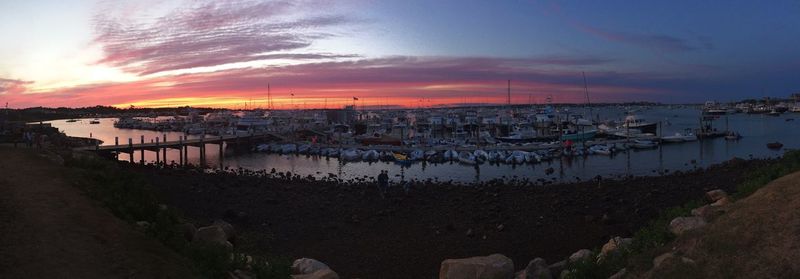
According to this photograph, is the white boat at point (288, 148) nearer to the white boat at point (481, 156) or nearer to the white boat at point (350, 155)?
the white boat at point (350, 155)

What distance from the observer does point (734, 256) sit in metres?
6.36

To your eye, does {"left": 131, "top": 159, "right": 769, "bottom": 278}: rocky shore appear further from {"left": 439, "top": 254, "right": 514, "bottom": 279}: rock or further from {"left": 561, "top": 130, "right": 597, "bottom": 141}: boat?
{"left": 561, "top": 130, "right": 597, "bottom": 141}: boat

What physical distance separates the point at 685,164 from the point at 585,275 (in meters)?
34.0

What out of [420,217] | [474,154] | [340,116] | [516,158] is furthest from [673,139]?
[340,116]

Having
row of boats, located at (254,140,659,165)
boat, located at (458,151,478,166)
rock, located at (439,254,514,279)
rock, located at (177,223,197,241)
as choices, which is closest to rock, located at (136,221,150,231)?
rock, located at (177,223,197,241)

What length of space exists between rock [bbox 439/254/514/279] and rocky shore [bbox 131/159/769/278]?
249 centimetres

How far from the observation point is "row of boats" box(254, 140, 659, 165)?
3919cm

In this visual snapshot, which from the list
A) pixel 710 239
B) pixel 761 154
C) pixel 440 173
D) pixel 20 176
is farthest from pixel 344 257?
pixel 761 154

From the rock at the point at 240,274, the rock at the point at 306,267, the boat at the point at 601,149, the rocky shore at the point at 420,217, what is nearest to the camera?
the rock at the point at 240,274

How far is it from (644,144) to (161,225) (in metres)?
46.7

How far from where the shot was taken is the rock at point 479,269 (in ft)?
28.1

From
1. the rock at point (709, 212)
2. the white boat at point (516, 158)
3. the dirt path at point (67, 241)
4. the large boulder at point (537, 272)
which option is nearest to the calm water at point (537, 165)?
the white boat at point (516, 158)

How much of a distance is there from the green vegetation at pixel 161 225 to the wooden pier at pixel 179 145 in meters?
23.4

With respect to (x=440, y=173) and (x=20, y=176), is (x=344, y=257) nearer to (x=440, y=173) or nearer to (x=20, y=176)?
(x=20, y=176)
